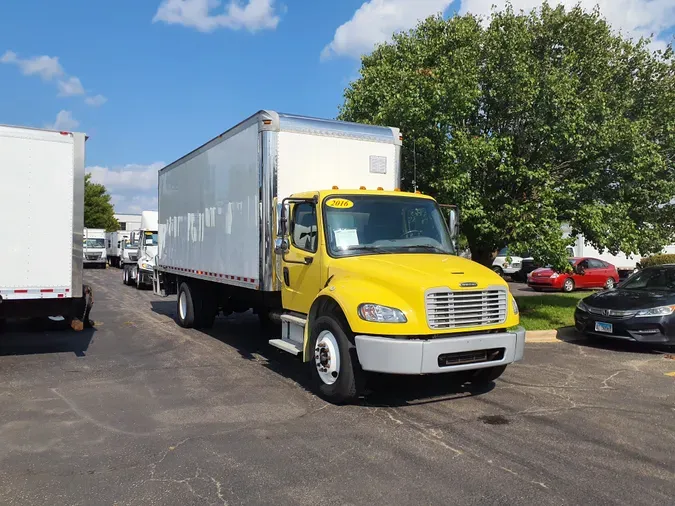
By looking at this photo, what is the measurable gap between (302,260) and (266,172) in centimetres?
139

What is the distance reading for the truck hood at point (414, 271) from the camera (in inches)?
230

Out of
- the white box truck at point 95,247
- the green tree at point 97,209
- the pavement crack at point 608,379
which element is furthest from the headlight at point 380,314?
the green tree at point 97,209

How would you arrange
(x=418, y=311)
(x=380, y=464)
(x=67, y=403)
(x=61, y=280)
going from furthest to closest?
1. (x=61, y=280)
2. (x=67, y=403)
3. (x=418, y=311)
4. (x=380, y=464)

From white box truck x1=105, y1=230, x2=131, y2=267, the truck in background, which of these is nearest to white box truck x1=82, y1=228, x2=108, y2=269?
white box truck x1=105, y1=230, x2=131, y2=267

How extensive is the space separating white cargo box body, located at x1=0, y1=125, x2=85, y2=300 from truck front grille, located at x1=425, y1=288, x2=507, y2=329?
5.25 metres

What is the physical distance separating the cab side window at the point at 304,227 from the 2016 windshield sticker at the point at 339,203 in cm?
21

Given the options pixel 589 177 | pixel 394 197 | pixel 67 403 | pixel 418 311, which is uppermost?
pixel 589 177

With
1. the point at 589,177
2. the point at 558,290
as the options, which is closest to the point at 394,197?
the point at 589,177

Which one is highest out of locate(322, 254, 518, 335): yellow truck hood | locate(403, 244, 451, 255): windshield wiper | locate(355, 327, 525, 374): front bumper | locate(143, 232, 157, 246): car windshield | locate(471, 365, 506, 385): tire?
locate(143, 232, 157, 246): car windshield

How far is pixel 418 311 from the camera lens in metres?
5.70

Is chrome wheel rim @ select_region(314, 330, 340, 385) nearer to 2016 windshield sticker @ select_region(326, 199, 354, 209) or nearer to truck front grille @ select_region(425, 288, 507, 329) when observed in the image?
truck front grille @ select_region(425, 288, 507, 329)

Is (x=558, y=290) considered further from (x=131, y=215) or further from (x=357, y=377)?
(x=131, y=215)

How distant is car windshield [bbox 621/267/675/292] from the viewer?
1016 centimetres

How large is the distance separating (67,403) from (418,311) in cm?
389
